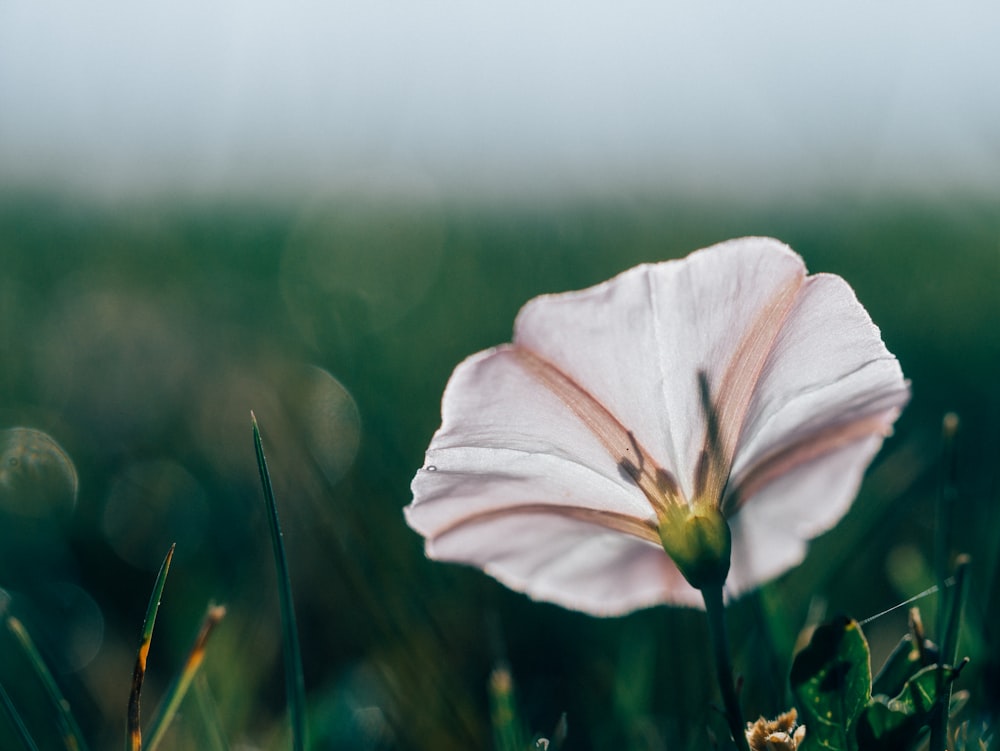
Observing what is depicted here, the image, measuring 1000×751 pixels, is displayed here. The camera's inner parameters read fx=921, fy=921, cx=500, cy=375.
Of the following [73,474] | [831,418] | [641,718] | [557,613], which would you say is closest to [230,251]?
[73,474]

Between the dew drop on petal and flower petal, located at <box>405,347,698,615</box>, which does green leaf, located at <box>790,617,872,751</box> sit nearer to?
flower petal, located at <box>405,347,698,615</box>

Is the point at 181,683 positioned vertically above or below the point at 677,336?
below

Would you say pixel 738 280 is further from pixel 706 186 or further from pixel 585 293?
pixel 706 186

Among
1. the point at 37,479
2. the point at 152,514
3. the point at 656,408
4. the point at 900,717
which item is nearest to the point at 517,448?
the point at 656,408

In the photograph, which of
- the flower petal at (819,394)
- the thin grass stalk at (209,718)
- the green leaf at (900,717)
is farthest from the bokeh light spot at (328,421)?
the green leaf at (900,717)

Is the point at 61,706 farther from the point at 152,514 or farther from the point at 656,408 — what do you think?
the point at 152,514
